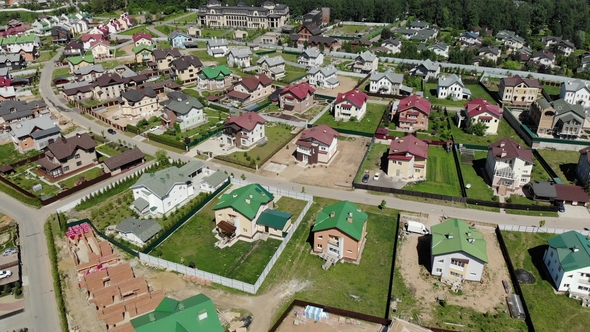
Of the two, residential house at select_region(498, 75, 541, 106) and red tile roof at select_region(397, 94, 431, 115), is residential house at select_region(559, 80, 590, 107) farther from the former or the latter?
red tile roof at select_region(397, 94, 431, 115)

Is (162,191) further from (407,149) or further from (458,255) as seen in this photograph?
(458,255)

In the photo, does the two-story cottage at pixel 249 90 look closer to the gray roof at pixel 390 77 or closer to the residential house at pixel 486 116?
the gray roof at pixel 390 77

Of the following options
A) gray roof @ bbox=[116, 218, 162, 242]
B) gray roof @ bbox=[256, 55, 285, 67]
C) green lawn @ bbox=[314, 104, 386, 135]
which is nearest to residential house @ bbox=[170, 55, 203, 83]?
A: gray roof @ bbox=[256, 55, 285, 67]

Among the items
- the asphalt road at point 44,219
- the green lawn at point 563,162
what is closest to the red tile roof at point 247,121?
the asphalt road at point 44,219

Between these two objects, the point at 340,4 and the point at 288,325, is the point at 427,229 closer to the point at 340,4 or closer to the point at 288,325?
the point at 288,325

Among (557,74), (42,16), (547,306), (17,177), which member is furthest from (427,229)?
(42,16)
